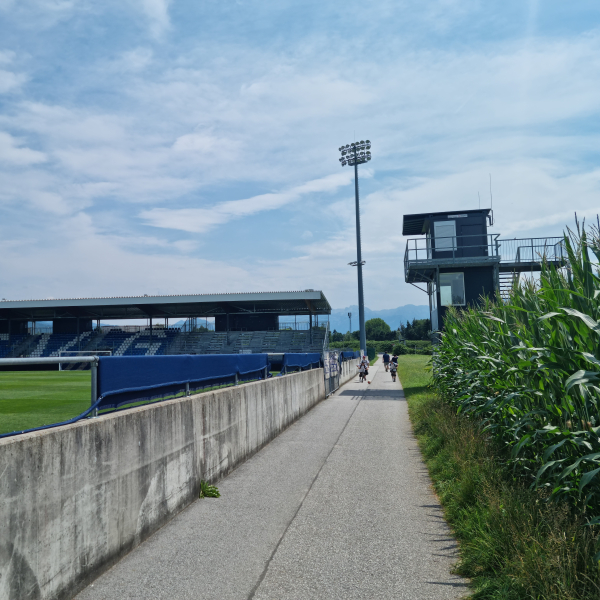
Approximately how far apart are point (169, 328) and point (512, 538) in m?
58.3

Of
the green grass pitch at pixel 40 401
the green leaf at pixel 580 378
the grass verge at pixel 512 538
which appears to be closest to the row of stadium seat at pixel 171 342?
the green grass pitch at pixel 40 401

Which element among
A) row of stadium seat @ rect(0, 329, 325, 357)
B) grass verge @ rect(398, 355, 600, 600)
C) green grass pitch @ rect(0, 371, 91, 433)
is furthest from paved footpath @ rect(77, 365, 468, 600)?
row of stadium seat @ rect(0, 329, 325, 357)

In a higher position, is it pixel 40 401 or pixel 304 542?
pixel 40 401

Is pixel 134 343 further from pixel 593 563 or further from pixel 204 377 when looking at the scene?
pixel 593 563

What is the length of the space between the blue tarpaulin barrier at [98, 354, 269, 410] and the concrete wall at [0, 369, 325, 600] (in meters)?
0.30

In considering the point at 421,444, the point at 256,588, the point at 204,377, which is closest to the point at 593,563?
the point at 256,588

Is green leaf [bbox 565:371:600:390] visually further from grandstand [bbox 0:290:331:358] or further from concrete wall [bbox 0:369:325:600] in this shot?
grandstand [bbox 0:290:331:358]

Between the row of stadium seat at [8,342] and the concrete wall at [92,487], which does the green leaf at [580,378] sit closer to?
the concrete wall at [92,487]

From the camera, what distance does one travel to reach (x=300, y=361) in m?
19.5

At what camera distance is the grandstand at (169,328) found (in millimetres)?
51781

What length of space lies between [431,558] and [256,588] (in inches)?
69.7

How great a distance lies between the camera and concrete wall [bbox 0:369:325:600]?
12.6 feet

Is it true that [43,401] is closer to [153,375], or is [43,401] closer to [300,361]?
[153,375]

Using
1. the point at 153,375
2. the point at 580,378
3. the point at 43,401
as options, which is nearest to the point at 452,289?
the point at 43,401
